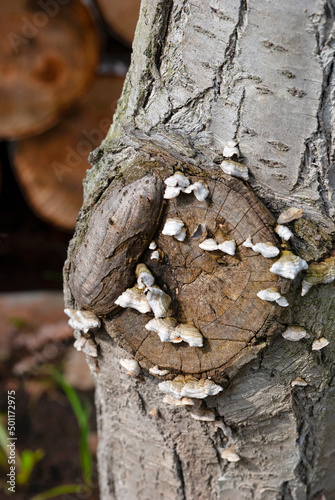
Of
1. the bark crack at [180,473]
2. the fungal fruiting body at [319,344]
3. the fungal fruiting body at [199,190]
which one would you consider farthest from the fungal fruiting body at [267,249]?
the bark crack at [180,473]

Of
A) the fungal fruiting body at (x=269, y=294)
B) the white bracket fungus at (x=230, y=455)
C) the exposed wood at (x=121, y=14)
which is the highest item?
the exposed wood at (x=121, y=14)

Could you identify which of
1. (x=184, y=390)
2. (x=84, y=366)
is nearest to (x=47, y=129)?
(x=84, y=366)

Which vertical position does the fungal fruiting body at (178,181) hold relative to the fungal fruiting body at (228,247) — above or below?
above

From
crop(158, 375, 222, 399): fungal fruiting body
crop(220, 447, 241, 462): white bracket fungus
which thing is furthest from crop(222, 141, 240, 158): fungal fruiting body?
crop(220, 447, 241, 462): white bracket fungus

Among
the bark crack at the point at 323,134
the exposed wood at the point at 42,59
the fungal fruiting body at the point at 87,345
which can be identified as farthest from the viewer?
the exposed wood at the point at 42,59

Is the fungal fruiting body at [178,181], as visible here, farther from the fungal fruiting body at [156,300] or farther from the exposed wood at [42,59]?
the exposed wood at [42,59]

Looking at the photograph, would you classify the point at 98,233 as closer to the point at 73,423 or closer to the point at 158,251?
the point at 158,251
